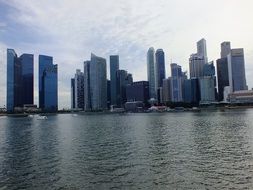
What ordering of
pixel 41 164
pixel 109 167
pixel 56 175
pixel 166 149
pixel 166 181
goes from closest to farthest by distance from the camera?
pixel 166 181 < pixel 56 175 < pixel 109 167 < pixel 41 164 < pixel 166 149

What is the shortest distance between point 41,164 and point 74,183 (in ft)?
42.3

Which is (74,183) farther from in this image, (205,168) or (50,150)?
(50,150)

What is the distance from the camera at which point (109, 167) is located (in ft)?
141

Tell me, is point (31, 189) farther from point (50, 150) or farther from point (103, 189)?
point (50, 150)

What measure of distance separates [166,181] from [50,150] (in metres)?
32.1

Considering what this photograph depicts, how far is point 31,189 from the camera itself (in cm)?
3325

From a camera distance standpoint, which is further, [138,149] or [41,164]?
[138,149]

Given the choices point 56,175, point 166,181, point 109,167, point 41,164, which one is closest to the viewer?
point 166,181

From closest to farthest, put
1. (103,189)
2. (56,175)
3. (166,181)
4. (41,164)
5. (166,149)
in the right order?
(103,189)
(166,181)
(56,175)
(41,164)
(166,149)

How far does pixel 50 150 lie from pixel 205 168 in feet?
106

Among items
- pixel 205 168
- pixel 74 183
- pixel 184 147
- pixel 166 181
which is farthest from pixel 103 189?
pixel 184 147

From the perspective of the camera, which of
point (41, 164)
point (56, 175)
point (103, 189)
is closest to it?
point (103, 189)

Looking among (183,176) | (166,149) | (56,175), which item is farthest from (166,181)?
(166,149)

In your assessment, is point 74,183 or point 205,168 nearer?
point 74,183
